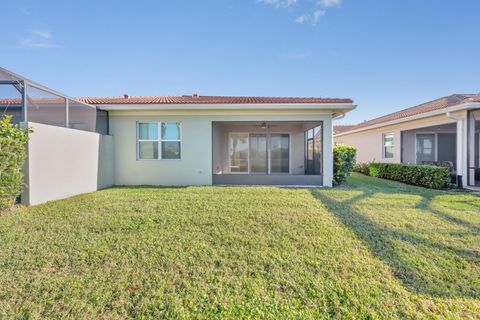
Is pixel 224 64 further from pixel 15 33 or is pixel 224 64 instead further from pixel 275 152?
pixel 15 33

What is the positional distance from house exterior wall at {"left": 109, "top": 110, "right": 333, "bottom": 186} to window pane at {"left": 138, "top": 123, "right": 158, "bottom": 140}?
0.65 ft

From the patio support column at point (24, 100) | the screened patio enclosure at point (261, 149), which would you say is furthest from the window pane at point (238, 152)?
the patio support column at point (24, 100)

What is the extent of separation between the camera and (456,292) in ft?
9.32

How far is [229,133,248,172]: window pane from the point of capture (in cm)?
1263

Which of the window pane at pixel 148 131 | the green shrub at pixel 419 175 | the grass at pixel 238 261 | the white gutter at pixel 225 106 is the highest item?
the white gutter at pixel 225 106

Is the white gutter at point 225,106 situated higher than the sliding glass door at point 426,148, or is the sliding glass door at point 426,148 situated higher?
the white gutter at point 225,106

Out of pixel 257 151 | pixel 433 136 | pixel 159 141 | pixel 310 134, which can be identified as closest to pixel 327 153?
pixel 310 134

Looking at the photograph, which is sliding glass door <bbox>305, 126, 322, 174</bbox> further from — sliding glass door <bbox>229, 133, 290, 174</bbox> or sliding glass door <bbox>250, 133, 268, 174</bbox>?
sliding glass door <bbox>250, 133, 268, 174</bbox>

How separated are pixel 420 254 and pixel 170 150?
8409 mm

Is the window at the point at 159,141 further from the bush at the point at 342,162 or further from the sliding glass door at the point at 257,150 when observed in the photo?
the bush at the point at 342,162

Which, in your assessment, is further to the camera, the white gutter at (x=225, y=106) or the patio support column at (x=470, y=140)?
the patio support column at (x=470, y=140)

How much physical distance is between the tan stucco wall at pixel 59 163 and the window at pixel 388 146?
1639 cm

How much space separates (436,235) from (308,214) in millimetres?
2473

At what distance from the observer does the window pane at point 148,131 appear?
362 inches
